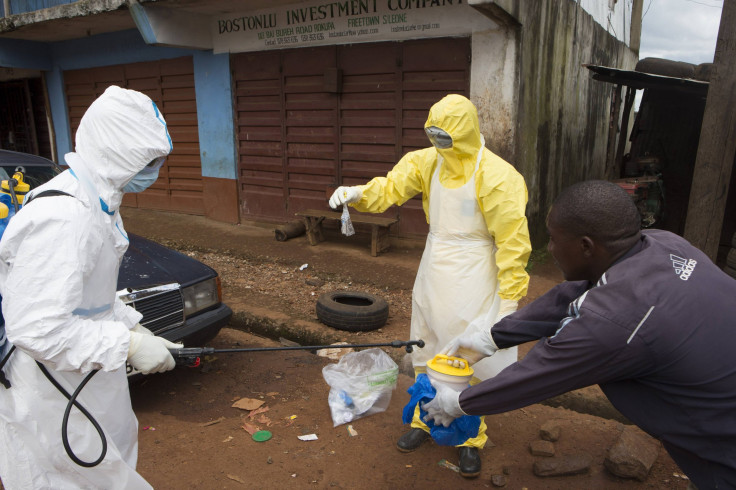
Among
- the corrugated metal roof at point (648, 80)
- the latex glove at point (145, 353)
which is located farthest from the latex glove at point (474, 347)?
the corrugated metal roof at point (648, 80)

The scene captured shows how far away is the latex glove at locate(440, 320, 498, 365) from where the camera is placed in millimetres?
2441

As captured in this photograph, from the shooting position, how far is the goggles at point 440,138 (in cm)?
301

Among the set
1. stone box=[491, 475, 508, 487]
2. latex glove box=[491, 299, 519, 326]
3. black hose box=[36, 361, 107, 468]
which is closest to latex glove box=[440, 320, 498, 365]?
latex glove box=[491, 299, 519, 326]

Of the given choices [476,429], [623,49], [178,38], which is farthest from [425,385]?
[623,49]

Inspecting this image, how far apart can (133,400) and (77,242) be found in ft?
7.70

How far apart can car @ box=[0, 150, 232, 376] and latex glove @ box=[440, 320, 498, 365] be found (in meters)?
1.89

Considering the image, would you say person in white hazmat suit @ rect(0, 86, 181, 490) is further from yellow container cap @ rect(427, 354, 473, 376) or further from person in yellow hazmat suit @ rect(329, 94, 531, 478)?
person in yellow hazmat suit @ rect(329, 94, 531, 478)

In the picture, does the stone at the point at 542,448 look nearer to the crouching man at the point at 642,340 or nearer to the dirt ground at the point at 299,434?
the dirt ground at the point at 299,434

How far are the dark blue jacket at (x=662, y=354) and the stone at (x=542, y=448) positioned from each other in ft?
4.64

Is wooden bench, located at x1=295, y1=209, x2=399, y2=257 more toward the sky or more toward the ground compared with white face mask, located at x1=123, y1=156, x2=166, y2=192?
more toward the ground

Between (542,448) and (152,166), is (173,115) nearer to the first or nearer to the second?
(152,166)

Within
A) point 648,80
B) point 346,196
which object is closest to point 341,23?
point 648,80

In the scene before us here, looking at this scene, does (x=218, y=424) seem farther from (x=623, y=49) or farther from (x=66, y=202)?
(x=623, y=49)

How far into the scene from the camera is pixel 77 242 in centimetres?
175
